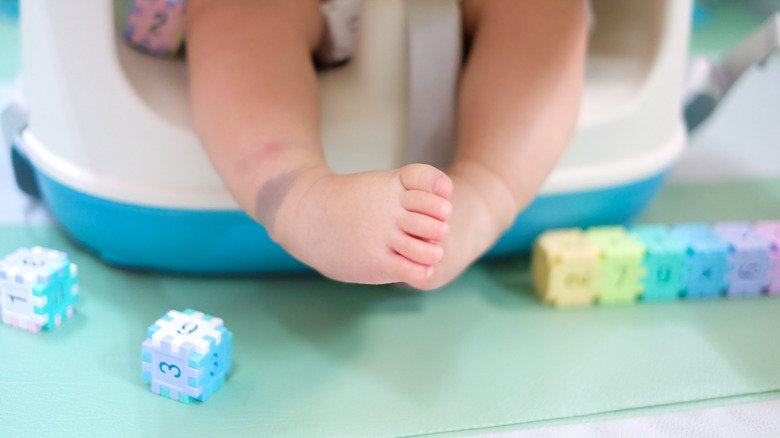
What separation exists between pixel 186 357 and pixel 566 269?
1.26ft

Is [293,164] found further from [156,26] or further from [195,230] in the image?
[156,26]

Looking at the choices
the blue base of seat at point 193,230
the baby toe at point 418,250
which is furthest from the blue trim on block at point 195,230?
the baby toe at point 418,250

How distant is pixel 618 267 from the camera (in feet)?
2.52

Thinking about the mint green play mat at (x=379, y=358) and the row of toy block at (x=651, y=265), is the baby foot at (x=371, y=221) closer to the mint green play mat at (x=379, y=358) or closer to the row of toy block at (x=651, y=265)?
the mint green play mat at (x=379, y=358)

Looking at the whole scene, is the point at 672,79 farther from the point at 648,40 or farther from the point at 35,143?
the point at 35,143

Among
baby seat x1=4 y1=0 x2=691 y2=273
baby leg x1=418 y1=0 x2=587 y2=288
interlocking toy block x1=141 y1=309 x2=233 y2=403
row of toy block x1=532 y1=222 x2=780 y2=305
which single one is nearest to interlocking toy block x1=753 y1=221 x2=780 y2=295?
row of toy block x1=532 y1=222 x2=780 y2=305

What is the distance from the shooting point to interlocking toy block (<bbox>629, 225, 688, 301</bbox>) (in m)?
0.77

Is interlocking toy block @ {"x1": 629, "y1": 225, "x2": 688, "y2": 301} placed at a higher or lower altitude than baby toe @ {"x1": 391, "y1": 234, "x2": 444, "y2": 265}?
lower

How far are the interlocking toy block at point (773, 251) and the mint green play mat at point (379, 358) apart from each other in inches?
0.6

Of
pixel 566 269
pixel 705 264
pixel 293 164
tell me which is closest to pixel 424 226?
pixel 293 164

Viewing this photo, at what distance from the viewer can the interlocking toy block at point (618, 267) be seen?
765 mm

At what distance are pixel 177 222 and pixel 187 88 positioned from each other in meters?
0.14

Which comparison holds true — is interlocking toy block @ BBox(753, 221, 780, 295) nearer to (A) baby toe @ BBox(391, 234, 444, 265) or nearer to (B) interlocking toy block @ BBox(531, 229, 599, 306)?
(B) interlocking toy block @ BBox(531, 229, 599, 306)

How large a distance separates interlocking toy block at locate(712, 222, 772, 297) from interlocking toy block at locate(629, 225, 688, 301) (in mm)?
53
